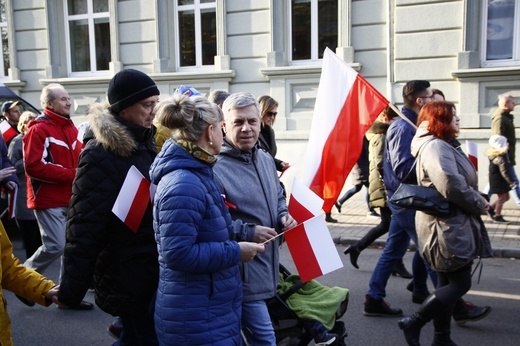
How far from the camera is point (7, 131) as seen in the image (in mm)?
6945

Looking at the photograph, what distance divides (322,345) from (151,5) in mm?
9864

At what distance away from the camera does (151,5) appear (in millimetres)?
11359

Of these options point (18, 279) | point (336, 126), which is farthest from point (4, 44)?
point (18, 279)

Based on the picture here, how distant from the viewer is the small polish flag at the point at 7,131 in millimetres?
6922

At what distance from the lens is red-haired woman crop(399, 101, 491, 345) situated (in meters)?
3.52

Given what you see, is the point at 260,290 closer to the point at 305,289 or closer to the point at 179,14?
the point at 305,289

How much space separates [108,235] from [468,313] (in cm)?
301

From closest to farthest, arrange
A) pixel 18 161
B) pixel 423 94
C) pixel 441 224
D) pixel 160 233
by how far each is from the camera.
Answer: pixel 160 233 → pixel 441 224 → pixel 423 94 → pixel 18 161

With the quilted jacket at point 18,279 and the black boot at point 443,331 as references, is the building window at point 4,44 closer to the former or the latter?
the quilted jacket at point 18,279

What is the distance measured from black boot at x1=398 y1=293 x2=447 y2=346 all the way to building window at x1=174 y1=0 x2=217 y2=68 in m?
8.68

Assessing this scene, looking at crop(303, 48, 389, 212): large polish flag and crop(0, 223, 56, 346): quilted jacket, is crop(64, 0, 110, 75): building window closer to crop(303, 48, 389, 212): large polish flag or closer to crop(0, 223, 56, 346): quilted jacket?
crop(303, 48, 389, 212): large polish flag

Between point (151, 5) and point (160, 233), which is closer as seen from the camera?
point (160, 233)

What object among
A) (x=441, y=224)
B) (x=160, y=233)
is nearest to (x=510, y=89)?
(x=441, y=224)

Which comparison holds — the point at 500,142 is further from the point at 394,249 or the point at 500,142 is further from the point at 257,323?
the point at 257,323
